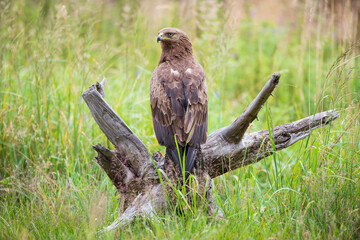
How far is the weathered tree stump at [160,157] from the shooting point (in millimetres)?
2836

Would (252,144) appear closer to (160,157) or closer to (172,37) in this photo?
(160,157)

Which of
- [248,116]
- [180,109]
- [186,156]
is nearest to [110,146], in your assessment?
[180,109]

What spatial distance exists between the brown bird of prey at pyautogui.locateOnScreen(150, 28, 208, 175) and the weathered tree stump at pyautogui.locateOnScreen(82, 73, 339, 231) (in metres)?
0.12

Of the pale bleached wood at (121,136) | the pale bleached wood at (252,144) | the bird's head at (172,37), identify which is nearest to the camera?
the pale bleached wood at (121,136)

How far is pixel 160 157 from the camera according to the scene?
3.10 meters

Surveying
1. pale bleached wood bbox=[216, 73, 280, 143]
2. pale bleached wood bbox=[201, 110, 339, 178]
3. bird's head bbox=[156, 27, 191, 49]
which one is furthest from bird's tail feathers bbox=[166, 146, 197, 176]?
bird's head bbox=[156, 27, 191, 49]

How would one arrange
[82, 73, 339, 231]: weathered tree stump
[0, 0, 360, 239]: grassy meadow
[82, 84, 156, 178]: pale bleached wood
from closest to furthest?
[0, 0, 360, 239]: grassy meadow → [82, 73, 339, 231]: weathered tree stump → [82, 84, 156, 178]: pale bleached wood

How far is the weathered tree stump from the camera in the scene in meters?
2.84

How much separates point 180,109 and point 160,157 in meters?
0.42

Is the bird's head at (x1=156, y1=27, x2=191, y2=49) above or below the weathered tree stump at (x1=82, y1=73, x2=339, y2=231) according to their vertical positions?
above

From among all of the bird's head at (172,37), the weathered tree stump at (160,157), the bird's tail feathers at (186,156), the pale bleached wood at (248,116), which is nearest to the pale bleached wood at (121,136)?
the weathered tree stump at (160,157)

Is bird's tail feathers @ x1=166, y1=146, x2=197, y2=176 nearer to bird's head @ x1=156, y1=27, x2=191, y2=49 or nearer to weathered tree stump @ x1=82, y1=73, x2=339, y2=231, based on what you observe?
weathered tree stump @ x1=82, y1=73, x2=339, y2=231

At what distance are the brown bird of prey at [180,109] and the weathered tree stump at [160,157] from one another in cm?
12

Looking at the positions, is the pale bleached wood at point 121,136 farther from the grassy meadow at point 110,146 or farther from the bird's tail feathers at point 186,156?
the grassy meadow at point 110,146
